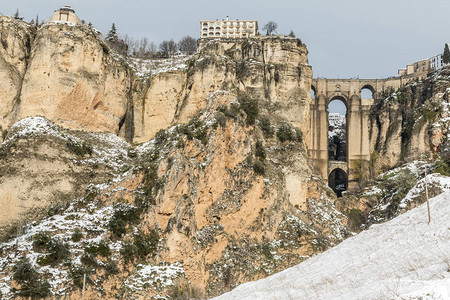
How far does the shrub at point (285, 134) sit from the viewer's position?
164 ft

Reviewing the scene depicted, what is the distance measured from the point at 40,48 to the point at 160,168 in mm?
17581

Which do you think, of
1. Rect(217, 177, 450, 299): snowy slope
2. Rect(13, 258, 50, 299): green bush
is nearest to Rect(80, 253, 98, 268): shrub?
Rect(13, 258, 50, 299): green bush

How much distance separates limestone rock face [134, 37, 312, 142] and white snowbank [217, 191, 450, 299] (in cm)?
3147

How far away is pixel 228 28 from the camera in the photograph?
84.0 m

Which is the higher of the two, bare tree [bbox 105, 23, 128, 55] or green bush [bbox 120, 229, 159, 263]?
bare tree [bbox 105, 23, 128, 55]

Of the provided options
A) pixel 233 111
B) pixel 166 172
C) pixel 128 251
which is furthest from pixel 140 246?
pixel 233 111

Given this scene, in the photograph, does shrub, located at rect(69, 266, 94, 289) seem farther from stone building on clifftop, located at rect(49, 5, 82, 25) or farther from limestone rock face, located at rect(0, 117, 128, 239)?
stone building on clifftop, located at rect(49, 5, 82, 25)

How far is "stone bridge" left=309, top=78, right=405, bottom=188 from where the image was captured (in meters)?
65.8

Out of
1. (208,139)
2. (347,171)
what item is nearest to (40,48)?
(208,139)

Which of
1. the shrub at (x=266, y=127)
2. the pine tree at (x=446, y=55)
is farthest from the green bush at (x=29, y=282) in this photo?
the pine tree at (x=446, y=55)

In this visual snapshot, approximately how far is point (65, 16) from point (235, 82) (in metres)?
16.0

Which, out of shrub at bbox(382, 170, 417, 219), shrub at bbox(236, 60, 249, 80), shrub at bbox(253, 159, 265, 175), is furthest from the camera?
shrub at bbox(236, 60, 249, 80)

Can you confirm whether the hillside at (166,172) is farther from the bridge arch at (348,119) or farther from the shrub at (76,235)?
the bridge arch at (348,119)

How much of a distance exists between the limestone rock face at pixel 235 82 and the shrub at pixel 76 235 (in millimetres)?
19509
